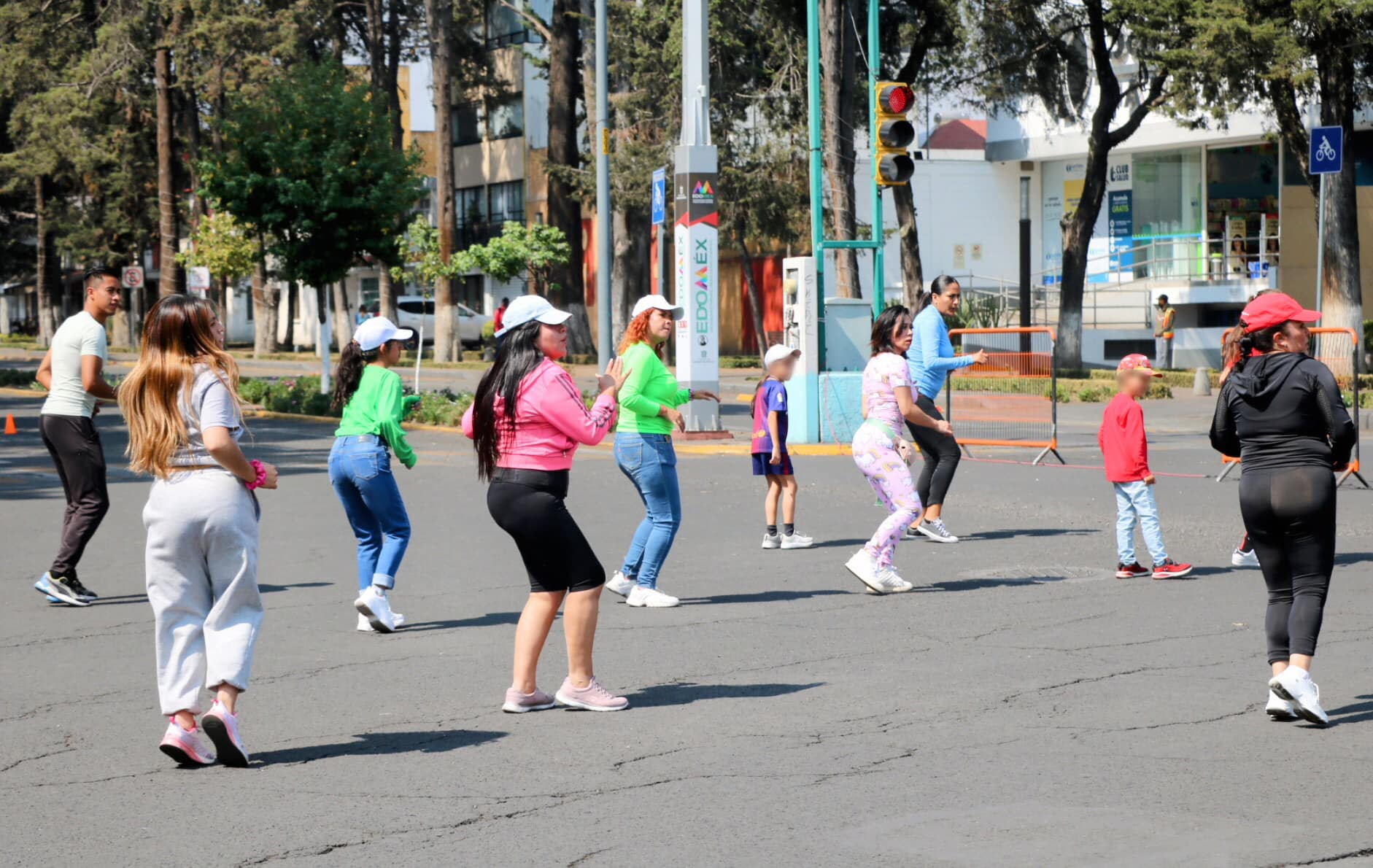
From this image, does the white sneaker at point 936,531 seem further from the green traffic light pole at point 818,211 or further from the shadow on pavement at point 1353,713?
the green traffic light pole at point 818,211

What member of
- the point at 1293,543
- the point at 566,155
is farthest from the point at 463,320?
the point at 1293,543

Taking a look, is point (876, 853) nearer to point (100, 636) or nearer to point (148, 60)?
point (100, 636)

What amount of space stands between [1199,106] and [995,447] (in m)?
14.3

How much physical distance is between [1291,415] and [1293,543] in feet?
1.72

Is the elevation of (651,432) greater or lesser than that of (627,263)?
lesser

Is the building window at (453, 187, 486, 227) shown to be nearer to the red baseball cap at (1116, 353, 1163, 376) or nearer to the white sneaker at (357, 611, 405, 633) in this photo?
the red baseball cap at (1116, 353, 1163, 376)

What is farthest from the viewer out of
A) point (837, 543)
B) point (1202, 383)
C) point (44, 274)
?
point (44, 274)

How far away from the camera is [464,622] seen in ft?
31.1

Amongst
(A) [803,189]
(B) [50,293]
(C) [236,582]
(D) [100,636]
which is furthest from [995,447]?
(B) [50,293]

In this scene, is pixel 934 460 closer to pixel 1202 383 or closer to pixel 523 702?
pixel 523 702

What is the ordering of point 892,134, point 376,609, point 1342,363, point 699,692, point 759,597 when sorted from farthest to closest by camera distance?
point 1342,363 → point 892,134 → point 759,597 → point 376,609 → point 699,692

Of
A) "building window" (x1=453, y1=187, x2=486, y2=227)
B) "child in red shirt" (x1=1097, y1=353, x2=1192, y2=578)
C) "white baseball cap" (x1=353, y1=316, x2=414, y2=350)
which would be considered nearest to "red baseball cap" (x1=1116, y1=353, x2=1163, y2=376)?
"child in red shirt" (x1=1097, y1=353, x2=1192, y2=578)

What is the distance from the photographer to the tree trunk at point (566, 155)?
44781 mm

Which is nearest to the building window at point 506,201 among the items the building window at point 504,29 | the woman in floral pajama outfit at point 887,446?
the building window at point 504,29
